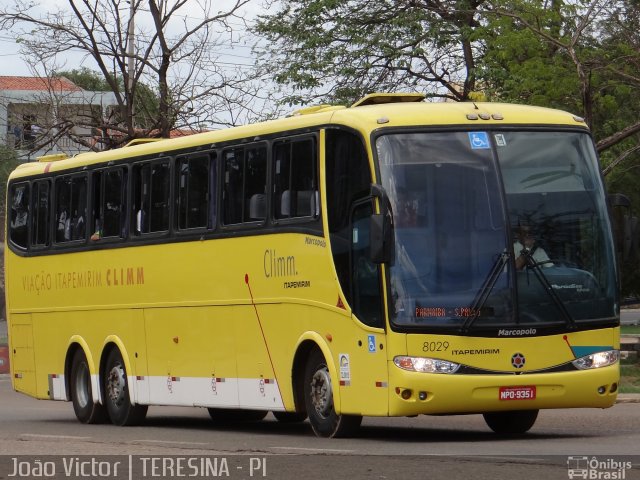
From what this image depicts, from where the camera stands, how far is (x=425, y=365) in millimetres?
14680

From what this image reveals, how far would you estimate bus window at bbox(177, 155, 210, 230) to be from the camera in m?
18.6

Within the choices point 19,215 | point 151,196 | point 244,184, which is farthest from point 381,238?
point 19,215

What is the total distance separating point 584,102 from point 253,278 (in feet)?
34.1

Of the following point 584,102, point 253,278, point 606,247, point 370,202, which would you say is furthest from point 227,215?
point 584,102

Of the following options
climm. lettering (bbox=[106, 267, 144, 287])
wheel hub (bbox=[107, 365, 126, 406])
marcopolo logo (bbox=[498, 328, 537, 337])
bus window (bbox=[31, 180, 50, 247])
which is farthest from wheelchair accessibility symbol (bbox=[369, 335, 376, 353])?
bus window (bbox=[31, 180, 50, 247])

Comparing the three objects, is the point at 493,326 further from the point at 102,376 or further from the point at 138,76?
the point at 138,76

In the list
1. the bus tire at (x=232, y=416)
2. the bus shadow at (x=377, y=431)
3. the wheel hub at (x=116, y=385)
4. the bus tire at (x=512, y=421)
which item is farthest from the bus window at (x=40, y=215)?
the bus tire at (x=512, y=421)

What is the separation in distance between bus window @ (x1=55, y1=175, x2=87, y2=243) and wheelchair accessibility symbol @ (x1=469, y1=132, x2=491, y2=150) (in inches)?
308

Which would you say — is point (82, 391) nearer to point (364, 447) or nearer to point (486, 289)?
point (364, 447)

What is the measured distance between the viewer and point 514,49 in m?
28.0

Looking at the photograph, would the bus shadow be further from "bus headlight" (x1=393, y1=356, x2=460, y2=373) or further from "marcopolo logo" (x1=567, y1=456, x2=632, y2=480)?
"marcopolo logo" (x1=567, y1=456, x2=632, y2=480)

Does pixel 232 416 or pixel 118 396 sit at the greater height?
pixel 118 396

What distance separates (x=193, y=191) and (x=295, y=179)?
2600 mm

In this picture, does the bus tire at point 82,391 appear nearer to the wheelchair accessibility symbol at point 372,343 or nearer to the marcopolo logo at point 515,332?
the wheelchair accessibility symbol at point 372,343
